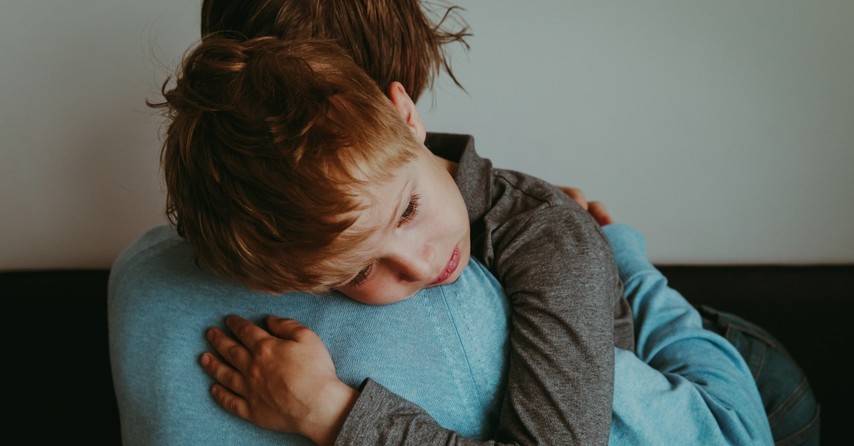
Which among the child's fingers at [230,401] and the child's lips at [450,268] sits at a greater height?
the child's lips at [450,268]

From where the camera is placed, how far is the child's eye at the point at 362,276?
2.32ft

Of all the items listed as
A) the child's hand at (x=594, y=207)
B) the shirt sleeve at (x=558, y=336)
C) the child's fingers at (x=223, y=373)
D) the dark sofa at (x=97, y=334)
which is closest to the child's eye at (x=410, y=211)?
the shirt sleeve at (x=558, y=336)

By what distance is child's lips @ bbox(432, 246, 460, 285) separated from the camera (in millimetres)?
731

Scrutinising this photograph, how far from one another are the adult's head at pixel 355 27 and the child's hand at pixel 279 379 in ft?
1.11

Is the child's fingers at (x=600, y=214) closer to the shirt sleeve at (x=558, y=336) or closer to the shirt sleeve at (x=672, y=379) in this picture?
the shirt sleeve at (x=672, y=379)

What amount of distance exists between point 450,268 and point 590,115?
65 centimetres

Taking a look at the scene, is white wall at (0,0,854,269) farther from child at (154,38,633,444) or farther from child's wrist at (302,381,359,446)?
child's wrist at (302,381,359,446)

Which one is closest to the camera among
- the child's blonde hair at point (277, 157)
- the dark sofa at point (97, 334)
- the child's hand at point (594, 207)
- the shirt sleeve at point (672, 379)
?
the child's blonde hair at point (277, 157)

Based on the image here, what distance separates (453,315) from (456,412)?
105mm

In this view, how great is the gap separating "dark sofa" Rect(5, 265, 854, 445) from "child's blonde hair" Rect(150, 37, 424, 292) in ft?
2.35

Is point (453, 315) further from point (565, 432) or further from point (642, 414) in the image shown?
point (642, 414)

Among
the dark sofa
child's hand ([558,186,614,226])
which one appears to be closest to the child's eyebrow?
child's hand ([558,186,614,226])

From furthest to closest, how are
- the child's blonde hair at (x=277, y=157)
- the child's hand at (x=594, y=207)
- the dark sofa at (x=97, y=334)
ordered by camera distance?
the dark sofa at (x=97, y=334)
the child's hand at (x=594, y=207)
the child's blonde hair at (x=277, y=157)

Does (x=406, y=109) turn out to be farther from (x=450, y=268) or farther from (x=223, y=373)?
(x=223, y=373)
